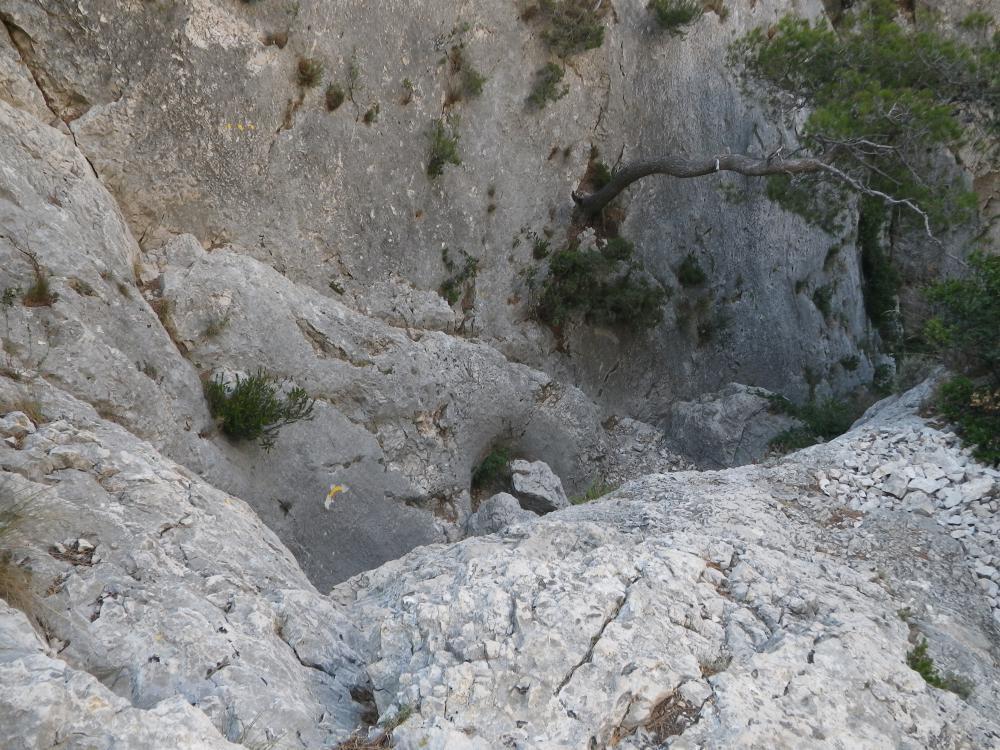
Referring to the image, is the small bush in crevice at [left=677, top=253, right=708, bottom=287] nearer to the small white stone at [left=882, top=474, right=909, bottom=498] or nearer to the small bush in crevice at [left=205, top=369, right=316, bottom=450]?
the small white stone at [left=882, top=474, right=909, bottom=498]

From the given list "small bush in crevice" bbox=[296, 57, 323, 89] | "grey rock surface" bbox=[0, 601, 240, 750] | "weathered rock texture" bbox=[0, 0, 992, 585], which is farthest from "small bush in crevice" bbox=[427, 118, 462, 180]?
"grey rock surface" bbox=[0, 601, 240, 750]

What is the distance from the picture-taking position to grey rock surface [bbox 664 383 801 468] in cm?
1302

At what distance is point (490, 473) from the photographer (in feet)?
34.9

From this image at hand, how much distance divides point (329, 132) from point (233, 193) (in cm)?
163

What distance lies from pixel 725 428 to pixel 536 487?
Result: 4.83 metres

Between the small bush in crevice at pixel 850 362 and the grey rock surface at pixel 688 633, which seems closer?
the grey rock surface at pixel 688 633

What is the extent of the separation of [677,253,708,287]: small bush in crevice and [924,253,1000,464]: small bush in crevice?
7.21 m

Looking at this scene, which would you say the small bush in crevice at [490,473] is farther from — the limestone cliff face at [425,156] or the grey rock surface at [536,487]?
the limestone cliff face at [425,156]

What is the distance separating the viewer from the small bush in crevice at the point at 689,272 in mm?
14562

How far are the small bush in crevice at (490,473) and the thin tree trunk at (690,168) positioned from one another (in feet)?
16.3

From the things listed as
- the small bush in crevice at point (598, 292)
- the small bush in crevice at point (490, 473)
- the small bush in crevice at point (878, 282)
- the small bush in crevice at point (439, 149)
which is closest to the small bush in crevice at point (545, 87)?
the small bush in crevice at point (439, 149)

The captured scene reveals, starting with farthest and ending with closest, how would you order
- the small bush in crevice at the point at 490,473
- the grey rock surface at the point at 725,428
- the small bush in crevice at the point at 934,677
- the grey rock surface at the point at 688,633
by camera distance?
the grey rock surface at the point at 725,428 < the small bush in crevice at the point at 490,473 < the small bush in crevice at the point at 934,677 < the grey rock surface at the point at 688,633

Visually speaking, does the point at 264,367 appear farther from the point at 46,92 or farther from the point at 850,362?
the point at 850,362

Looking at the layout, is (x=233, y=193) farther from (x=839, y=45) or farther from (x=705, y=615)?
(x=839, y=45)
